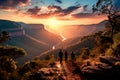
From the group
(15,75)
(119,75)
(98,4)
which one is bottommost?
(15,75)

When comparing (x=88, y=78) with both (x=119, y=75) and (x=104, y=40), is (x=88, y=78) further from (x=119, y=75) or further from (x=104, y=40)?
(x=104, y=40)

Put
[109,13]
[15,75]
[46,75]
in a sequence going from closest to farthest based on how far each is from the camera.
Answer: [46,75] < [15,75] < [109,13]

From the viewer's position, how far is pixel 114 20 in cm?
5225

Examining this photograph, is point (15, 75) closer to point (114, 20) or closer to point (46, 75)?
point (46, 75)

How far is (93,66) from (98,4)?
30414 millimetres

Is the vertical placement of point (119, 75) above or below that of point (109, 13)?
below

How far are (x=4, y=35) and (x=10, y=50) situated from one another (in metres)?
4.49

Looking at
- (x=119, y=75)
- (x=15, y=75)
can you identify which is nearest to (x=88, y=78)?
(x=119, y=75)

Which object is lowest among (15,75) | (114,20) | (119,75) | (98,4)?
(15,75)

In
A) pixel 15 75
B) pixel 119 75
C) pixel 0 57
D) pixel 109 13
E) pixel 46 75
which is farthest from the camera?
pixel 109 13

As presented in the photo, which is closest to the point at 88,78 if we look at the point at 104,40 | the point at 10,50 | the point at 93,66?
the point at 93,66

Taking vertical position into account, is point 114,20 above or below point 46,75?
above

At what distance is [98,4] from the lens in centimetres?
5353

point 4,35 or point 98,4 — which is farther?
point 98,4
